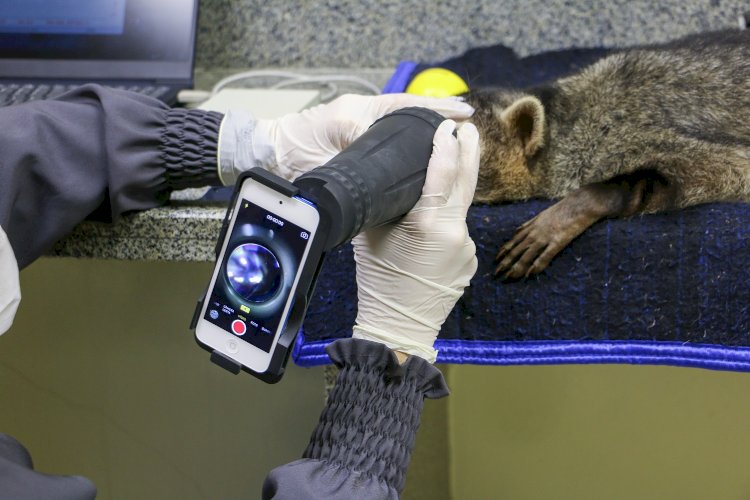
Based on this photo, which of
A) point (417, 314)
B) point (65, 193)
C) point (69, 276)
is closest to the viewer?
point (417, 314)

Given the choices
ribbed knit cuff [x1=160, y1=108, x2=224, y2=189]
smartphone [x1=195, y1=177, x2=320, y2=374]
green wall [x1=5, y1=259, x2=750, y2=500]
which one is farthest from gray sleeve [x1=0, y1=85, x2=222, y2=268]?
smartphone [x1=195, y1=177, x2=320, y2=374]

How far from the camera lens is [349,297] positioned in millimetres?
1124

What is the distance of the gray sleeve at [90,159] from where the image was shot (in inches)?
40.8

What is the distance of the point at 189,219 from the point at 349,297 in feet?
0.84

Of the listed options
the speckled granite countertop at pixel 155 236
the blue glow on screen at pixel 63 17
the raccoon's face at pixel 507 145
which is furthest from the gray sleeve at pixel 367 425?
the blue glow on screen at pixel 63 17

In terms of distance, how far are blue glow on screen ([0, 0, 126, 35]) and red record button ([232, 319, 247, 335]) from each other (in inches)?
44.8

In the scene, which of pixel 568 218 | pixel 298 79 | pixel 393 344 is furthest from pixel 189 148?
pixel 298 79

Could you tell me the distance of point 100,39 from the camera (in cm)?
167

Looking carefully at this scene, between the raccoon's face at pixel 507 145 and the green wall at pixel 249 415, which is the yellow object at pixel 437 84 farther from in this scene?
the green wall at pixel 249 415

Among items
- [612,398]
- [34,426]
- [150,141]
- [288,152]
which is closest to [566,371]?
[612,398]

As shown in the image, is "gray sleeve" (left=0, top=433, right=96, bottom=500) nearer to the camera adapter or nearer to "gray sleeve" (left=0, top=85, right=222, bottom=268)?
the camera adapter

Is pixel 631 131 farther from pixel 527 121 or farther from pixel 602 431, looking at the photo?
pixel 602 431

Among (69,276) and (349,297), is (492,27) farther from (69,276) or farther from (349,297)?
(69,276)

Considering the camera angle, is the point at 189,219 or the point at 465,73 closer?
the point at 189,219
